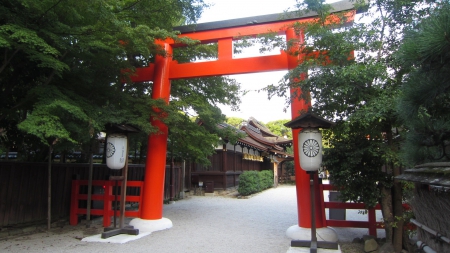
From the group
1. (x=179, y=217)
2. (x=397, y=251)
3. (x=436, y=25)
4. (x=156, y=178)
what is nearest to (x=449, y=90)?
(x=436, y=25)

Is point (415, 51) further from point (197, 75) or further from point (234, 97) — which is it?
point (234, 97)

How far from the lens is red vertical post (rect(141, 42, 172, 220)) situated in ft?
22.7

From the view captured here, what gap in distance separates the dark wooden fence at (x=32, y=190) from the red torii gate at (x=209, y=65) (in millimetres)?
2363

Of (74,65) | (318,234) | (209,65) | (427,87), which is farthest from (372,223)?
(74,65)

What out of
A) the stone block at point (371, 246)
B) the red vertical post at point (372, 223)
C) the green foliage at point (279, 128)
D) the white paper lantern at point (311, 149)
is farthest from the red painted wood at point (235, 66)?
the green foliage at point (279, 128)

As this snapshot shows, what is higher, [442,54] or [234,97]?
[234,97]

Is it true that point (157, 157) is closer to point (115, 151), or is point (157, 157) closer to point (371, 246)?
point (115, 151)

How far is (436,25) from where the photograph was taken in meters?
1.87

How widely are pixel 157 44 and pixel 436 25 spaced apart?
6.03 meters

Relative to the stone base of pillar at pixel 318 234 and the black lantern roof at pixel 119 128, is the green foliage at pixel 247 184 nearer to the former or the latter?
the stone base of pillar at pixel 318 234

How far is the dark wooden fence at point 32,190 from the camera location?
6.28 meters

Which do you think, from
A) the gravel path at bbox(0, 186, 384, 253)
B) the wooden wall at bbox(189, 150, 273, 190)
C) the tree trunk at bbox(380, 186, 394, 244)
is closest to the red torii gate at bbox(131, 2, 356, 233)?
the gravel path at bbox(0, 186, 384, 253)

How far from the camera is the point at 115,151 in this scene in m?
6.12

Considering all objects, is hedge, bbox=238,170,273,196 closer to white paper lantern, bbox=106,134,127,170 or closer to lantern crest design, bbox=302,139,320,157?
white paper lantern, bbox=106,134,127,170
